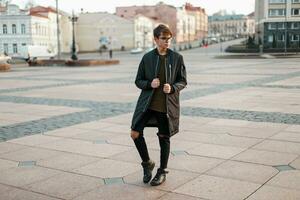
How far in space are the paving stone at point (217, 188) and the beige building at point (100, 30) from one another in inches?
3717

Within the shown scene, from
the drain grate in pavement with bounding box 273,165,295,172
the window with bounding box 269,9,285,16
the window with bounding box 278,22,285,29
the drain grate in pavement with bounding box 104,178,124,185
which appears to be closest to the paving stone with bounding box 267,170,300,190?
the drain grate in pavement with bounding box 273,165,295,172

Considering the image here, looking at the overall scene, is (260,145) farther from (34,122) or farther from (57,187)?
(34,122)

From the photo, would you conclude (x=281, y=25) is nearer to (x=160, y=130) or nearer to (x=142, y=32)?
(x=142, y=32)

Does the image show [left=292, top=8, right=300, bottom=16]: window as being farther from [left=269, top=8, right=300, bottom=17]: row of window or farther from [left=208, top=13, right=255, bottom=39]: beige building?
[left=208, top=13, right=255, bottom=39]: beige building

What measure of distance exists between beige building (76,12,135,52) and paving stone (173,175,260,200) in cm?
9441

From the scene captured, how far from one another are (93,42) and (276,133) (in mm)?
94101

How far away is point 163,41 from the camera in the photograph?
16.5ft

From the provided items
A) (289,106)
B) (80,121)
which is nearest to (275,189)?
(80,121)

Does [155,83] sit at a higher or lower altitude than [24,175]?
higher

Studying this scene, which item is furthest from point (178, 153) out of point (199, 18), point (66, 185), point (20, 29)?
point (199, 18)

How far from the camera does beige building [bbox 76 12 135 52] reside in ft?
327

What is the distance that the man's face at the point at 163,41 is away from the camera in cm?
502

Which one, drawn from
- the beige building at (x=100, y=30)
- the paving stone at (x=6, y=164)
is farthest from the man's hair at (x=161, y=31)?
the beige building at (x=100, y=30)

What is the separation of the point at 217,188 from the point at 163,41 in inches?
72.5
